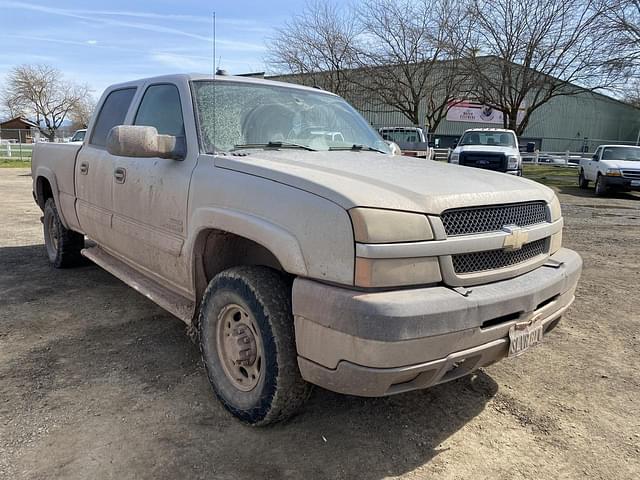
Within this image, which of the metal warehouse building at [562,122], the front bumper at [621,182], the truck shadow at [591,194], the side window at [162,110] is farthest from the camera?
the metal warehouse building at [562,122]

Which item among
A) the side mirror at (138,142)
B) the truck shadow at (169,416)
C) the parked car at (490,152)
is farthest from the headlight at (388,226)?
the parked car at (490,152)

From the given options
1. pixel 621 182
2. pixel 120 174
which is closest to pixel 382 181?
pixel 120 174

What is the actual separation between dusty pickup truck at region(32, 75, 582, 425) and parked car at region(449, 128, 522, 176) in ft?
40.8

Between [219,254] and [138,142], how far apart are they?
2.61ft

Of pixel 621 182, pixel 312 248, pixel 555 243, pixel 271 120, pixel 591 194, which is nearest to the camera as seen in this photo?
pixel 312 248

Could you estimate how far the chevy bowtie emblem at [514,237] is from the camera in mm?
2457

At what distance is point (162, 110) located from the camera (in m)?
3.61

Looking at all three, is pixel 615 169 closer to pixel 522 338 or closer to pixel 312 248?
pixel 522 338

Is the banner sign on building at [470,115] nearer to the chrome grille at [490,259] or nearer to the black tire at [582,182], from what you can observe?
the black tire at [582,182]

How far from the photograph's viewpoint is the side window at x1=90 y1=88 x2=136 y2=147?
420 centimetres

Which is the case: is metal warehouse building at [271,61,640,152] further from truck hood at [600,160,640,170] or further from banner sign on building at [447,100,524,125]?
truck hood at [600,160,640,170]

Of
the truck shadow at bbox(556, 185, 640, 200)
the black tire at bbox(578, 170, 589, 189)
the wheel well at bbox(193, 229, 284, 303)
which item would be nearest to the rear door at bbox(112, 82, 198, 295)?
the wheel well at bbox(193, 229, 284, 303)

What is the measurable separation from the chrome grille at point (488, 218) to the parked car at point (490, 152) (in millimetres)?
12726

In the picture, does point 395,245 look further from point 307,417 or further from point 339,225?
point 307,417
